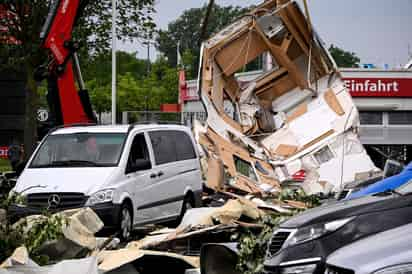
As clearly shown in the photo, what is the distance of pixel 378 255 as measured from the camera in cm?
654

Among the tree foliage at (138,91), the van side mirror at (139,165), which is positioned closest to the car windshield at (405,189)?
the van side mirror at (139,165)

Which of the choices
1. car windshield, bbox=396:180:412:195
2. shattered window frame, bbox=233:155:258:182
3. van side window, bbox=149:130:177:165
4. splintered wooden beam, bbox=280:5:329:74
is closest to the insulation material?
splintered wooden beam, bbox=280:5:329:74

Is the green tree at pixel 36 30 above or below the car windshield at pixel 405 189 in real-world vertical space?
above

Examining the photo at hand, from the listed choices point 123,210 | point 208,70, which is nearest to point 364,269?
point 123,210

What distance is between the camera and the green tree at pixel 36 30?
34625 mm

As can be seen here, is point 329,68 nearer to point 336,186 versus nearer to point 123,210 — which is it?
point 336,186

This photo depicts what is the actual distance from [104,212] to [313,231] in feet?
20.7

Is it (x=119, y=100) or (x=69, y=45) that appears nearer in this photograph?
(x=69, y=45)

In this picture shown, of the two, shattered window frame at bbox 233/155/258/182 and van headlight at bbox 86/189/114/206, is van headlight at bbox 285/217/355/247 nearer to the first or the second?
van headlight at bbox 86/189/114/206

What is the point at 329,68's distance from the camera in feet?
70.4

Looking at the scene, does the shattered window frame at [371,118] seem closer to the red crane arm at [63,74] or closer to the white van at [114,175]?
the red crane arm at [63,74]

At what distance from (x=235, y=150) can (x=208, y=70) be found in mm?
2112

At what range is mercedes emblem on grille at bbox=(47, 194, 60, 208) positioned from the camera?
14.1 metres

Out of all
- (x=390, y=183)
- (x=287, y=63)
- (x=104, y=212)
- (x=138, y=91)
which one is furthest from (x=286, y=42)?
(x=138, y=91)
